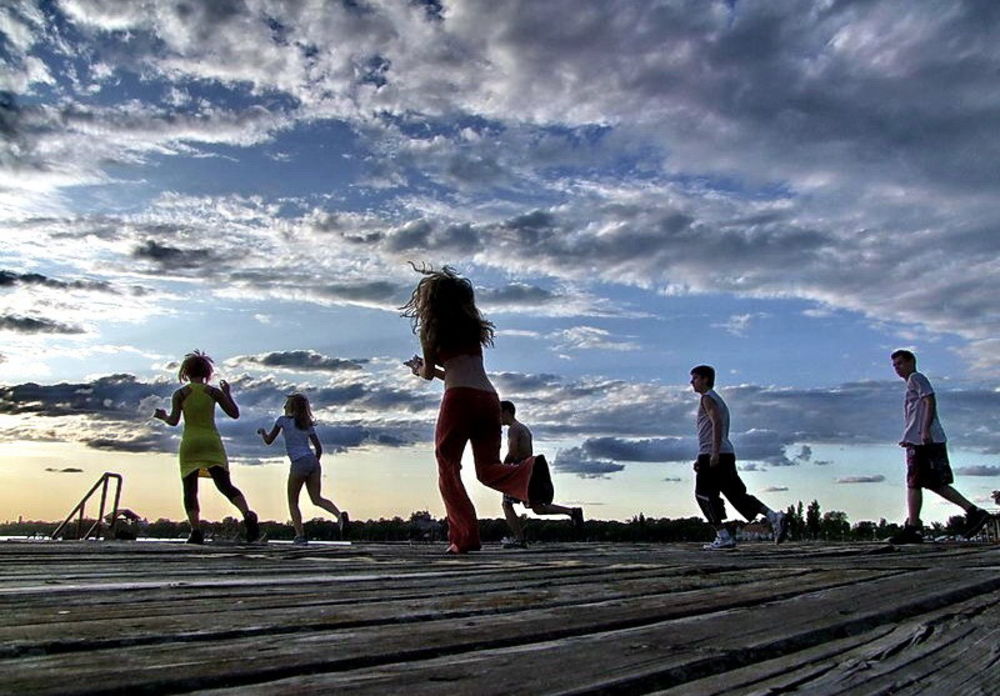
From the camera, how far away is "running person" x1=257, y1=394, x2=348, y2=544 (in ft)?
36.0

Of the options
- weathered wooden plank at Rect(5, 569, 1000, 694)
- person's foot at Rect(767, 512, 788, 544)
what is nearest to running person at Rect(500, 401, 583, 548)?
person's foot at Rect(767, 512, 788, 544)

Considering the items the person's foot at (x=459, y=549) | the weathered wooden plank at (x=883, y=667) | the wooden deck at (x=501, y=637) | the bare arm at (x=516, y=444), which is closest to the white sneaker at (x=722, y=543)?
the bare arm at (x=516, y=444)

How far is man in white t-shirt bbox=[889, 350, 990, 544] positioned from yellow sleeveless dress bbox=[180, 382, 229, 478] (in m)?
7.41

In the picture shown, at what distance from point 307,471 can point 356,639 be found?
9589 millimetres

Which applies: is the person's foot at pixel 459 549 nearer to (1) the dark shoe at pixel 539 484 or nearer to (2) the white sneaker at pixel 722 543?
(1) the dark shoe at pixel 539 484

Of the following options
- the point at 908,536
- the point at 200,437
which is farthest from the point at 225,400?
the point at 908,536

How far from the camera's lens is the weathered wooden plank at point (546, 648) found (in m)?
1.29

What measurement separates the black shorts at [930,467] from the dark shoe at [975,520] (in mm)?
490

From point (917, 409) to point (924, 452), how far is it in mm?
476

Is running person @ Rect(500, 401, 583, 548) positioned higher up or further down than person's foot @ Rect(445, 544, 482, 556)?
higher up

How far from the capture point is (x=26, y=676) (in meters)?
1.27

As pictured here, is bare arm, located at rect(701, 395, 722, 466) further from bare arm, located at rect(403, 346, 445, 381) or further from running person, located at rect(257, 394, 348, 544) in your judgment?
running person, located at rect(257, 394, 348, 544)

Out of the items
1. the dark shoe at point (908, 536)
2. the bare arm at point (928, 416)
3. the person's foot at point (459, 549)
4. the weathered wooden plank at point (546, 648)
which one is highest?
the bare arm at point (928, 416)

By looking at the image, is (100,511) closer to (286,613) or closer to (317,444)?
(317,444)
